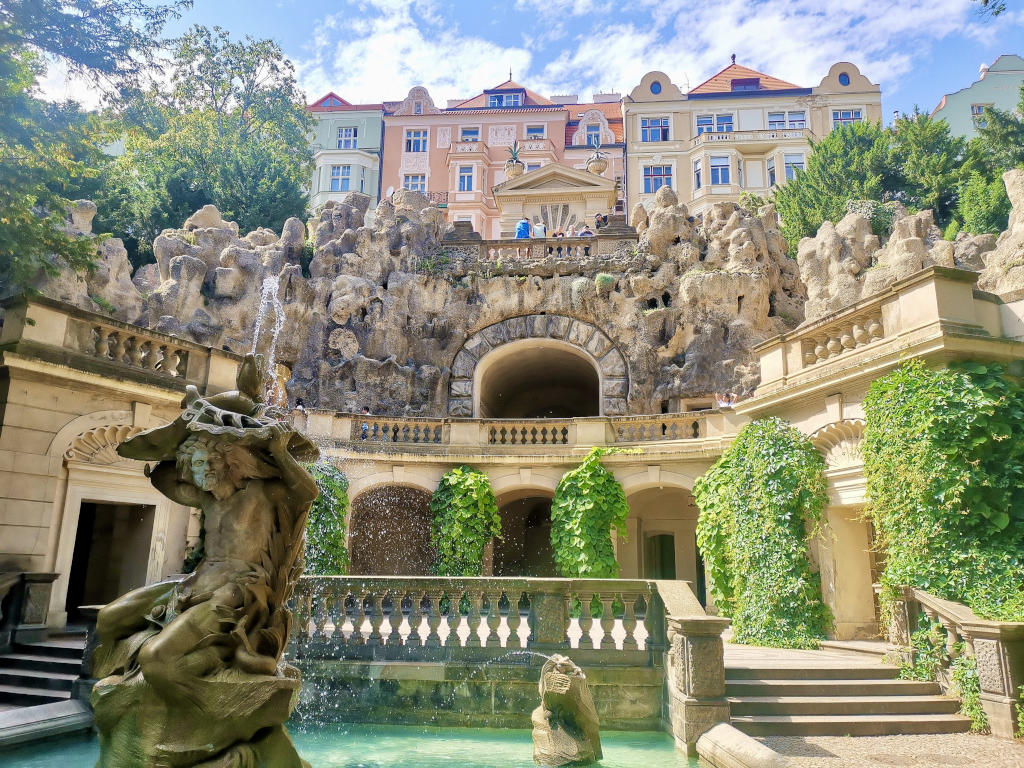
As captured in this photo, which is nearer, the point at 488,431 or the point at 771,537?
the point at 771,537

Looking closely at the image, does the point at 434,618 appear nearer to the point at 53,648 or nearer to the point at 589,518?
the point at 53,648

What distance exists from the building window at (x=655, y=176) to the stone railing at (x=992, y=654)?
123 ft

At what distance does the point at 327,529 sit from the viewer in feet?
50.6

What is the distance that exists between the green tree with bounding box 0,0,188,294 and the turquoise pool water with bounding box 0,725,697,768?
663 cm

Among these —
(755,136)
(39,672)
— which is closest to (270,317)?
(39,672)

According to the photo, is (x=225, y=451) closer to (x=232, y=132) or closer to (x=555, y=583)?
(x=555, y=583)

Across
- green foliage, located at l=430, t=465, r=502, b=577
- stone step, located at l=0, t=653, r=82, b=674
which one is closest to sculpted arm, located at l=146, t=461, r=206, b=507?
stone step, located at l=0, t=653, r=82, b=674

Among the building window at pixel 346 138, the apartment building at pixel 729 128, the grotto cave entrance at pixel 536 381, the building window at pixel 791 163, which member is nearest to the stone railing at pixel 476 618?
the grotto cave entrance at pixel 536 381

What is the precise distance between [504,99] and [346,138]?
1139 centimetres

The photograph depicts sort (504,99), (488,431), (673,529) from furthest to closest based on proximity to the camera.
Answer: (504,99), (673,529), (488,431)

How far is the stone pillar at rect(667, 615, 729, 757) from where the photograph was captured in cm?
755

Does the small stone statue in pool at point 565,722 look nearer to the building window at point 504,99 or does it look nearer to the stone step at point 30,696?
the stone step at point 30,696

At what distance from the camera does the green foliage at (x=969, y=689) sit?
25.9 ft

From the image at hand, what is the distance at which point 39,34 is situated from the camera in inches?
407
